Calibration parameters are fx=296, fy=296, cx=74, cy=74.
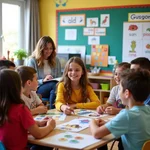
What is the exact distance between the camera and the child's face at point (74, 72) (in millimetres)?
2890

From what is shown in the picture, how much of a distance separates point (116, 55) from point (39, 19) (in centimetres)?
192

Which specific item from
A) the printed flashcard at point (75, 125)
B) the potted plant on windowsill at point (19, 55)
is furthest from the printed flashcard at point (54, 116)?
the potted plant on windowsill at point (19, 55)

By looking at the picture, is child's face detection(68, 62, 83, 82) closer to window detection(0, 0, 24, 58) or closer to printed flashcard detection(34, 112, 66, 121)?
printed flashcard detection(34, 112, 66, 121)

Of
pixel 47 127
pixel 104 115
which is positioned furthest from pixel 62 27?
pixel 47 127

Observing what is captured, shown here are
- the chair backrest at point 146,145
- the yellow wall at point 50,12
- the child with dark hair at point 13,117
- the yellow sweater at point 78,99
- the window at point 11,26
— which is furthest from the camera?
the yellow wall at point 50,12

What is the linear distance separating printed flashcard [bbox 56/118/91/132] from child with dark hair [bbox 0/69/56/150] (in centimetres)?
25

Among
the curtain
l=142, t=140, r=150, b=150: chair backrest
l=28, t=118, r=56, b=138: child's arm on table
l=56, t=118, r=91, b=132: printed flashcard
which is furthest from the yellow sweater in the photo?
the curtain

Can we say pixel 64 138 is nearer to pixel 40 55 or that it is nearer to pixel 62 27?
pixel 40 55

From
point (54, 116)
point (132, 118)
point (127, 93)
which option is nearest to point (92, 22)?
point (54, 116)

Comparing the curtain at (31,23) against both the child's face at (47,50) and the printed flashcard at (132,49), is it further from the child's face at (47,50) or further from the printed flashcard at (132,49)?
the child's face at (47,50)

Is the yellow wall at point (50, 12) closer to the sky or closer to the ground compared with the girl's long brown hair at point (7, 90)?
closer to the sky

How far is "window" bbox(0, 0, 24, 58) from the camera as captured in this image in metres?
5.75

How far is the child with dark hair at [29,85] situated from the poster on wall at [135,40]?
3395 millimetres

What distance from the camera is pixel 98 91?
18.9 feet
